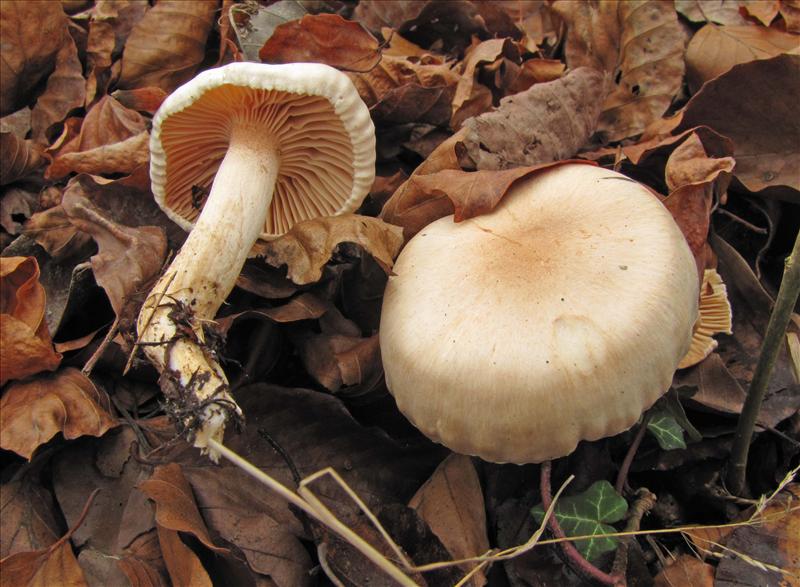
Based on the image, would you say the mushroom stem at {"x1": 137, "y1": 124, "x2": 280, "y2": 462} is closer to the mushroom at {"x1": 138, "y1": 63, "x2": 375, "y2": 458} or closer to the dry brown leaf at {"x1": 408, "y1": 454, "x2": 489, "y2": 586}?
the mushroom at {"x1": 138, "y1": 63, "x2": 375, "y2": 458}

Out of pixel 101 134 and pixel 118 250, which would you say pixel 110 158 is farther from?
pixel 118 250

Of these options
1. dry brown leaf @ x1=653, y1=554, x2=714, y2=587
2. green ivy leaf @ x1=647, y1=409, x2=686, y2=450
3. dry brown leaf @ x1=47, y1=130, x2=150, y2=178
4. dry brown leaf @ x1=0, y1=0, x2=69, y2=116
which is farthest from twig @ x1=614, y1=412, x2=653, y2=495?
dry brown leaf @ x1=0, y1=0, x2=69, y2=116

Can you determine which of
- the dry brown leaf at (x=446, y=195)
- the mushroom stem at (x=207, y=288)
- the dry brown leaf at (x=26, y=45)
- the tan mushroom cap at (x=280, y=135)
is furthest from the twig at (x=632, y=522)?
the dry brown leaf at (x=26, y=45)

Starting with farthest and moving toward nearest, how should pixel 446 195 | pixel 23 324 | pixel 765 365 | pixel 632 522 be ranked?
pixel 446 195, pixel 23 324, pixel 632 522, pixel 765 365

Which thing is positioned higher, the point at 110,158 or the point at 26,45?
the point at 26,45

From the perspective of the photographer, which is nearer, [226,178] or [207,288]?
[207,288]

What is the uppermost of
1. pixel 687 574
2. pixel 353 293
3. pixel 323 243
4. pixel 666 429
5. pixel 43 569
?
pixel 323 243

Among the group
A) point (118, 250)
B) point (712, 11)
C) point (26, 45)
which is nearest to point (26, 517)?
point (118, 250)
